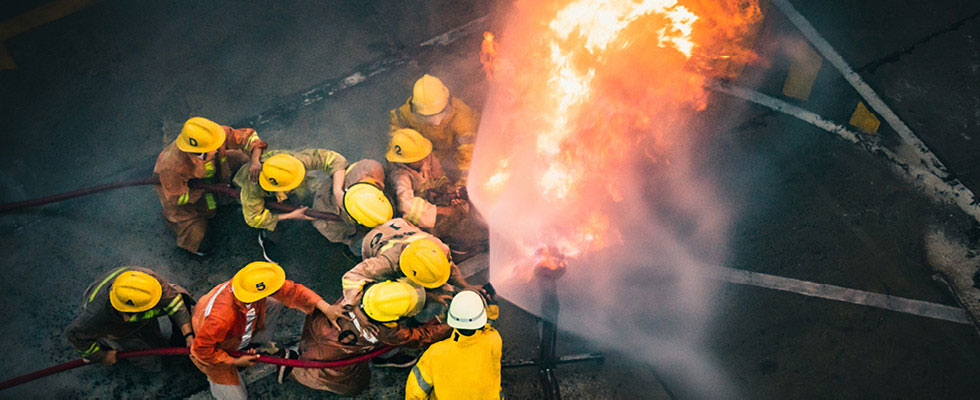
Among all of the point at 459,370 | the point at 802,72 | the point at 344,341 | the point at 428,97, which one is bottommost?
the point at 344,341

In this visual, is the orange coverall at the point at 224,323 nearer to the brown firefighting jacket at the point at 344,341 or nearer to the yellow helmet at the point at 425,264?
the brown firefighting jacket at the point at 344,341

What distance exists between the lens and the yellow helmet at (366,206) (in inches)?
215

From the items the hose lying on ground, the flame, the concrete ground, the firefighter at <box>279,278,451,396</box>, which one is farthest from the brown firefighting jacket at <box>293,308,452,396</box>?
the flame

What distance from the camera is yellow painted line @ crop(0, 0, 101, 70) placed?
8.41 m

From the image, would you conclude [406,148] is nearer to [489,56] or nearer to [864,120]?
[489,56]

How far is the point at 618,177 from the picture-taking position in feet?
23.2

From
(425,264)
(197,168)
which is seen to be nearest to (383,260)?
(425,264)

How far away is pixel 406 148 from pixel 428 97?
0.61m

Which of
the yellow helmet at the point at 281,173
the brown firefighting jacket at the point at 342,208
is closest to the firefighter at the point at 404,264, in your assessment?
the brown firefighting jacket at the point at 342,208

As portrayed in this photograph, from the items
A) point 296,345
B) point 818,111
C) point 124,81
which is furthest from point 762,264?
point 124,81

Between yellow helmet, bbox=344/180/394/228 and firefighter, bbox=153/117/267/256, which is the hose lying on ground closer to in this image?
firefighter, bbox=153/117/267/256

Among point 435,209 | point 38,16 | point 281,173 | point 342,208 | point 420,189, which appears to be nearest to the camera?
point 281,173

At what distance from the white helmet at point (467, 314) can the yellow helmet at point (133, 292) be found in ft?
9.20

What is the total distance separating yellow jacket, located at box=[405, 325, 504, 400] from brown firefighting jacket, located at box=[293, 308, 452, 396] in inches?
17.5
